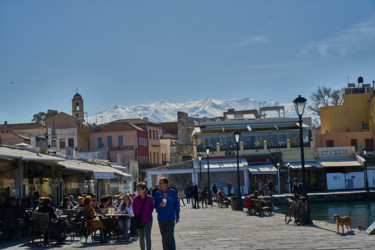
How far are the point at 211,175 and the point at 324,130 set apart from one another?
21146mm

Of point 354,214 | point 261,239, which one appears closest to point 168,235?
point 261,239

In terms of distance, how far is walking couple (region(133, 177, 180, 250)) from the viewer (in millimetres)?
10609

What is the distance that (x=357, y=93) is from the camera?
6319 cm

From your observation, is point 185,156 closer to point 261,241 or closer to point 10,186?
point 10,186

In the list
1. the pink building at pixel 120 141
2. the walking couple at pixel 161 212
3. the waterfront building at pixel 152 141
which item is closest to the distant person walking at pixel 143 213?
the walking couple at pixel 161 212

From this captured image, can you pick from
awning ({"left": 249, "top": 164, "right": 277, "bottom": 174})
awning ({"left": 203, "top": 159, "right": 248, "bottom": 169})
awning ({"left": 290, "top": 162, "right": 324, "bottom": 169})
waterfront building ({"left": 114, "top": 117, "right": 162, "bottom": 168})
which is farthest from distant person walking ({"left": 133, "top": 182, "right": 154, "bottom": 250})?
waterfront building ({"left": 114, "top": 117, "right": 162, "bottom": 168})

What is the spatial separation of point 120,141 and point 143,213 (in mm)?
64140

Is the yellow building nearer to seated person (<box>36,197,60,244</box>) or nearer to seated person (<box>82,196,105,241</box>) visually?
seated person (<box>82,196,105,241</box>)

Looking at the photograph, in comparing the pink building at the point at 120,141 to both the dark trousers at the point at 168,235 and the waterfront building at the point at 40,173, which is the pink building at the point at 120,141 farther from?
the dark trousers at the point at 168,235

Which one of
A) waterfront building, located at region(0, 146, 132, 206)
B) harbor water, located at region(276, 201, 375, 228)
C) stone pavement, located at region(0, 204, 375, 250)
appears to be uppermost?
waterfront building, located at region(0, 146, 132, 206)

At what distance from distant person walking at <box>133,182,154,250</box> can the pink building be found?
62.8 m

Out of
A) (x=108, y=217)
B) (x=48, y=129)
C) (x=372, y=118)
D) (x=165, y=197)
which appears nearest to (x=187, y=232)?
(x=108, y=217)

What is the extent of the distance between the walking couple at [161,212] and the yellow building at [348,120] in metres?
51.8

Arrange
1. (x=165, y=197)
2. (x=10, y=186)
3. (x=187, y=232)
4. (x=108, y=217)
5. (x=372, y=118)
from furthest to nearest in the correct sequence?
(x=372, y=118) → (x=10, y=186) → (x=187, y=232) → (x=108, y=217) → (x=165, y=197)
